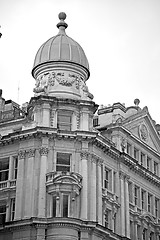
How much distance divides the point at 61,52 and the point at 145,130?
15.5 meters

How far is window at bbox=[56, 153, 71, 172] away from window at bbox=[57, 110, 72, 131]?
9.30 feet

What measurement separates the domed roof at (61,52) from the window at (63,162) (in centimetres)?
1068

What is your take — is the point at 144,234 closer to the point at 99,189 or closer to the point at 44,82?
the point at 99,189

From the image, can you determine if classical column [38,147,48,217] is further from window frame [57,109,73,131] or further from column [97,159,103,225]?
column [97,159,103,225]

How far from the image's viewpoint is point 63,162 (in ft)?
188

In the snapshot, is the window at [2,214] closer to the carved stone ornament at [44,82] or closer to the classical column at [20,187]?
the classical column at [20,187]

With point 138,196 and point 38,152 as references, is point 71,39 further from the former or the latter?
point 138,196

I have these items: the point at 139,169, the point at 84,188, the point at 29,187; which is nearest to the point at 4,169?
the point at 29,187

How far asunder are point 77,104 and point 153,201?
1746 cm

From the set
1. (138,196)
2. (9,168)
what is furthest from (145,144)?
(9,168)

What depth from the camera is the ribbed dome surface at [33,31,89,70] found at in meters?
62.2

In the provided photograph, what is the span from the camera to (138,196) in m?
66.2

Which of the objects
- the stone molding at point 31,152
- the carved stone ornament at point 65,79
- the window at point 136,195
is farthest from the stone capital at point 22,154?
the window at point 136,195

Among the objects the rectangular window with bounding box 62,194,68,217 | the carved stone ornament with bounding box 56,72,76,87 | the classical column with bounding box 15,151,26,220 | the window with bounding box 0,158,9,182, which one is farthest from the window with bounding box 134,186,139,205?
the window with bounding box 0,158,9,182
